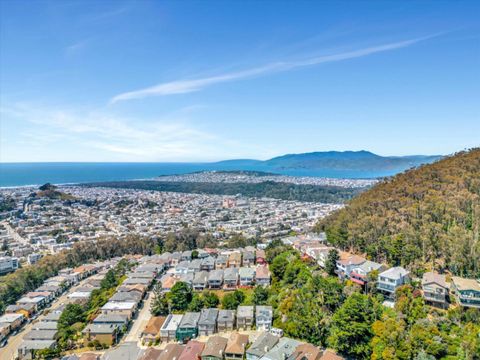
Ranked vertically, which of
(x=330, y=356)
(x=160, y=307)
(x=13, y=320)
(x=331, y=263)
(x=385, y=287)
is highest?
(x=331, y=263)

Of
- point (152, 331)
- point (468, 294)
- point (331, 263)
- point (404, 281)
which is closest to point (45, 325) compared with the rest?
point (152, 331)

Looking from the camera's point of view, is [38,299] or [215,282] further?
[38,299]

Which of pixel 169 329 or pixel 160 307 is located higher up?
pixel 160 307

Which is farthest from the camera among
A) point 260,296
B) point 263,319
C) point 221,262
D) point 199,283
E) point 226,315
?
point 221,262

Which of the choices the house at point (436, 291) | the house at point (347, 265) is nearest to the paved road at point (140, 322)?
the house at point (347, 265)

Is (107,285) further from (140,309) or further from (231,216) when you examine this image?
(231,216)

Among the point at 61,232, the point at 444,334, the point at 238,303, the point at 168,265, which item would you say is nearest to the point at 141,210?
the point at 61,232

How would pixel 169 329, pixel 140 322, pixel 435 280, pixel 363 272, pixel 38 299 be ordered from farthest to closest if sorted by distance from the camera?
pixel 38 299
pixel 140 322
pixel 363 272
pixel 169 329
pixel 435 280

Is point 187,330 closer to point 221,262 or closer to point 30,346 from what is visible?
point 30,346
